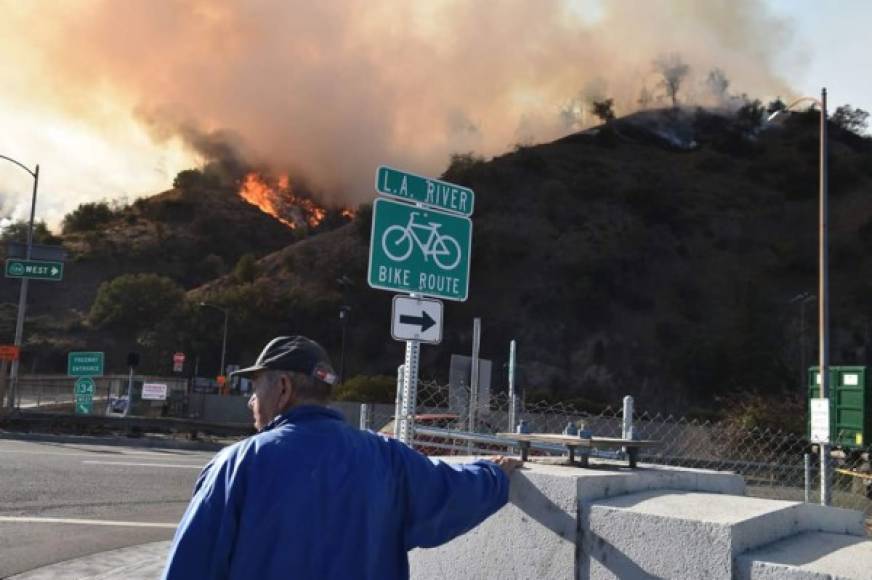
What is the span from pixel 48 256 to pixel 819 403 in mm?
24275

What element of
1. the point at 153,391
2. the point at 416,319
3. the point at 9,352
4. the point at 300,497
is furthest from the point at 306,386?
the point at 153,391

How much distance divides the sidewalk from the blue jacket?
4.55m

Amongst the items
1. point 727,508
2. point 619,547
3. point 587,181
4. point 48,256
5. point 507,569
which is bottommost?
point 507,569

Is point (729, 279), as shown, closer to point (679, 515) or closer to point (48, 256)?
point (48, 256)

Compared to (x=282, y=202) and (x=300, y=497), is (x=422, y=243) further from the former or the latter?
(x=282, y=202)

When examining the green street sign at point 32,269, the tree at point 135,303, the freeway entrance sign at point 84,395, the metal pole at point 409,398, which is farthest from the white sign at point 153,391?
the tree at point 135,303

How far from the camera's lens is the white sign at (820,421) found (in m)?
9.45

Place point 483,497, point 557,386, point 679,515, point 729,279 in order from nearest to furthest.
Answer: point 679,515, point 483,497, point 557,386, point 729,279

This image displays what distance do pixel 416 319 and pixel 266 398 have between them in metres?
2.62

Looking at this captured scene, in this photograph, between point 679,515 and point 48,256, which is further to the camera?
point 48,256

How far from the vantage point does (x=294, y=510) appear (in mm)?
1954

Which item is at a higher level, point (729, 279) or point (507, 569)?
point (729, 279)

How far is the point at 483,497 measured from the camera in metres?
2.62

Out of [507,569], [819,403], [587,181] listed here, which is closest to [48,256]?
[819,403]
